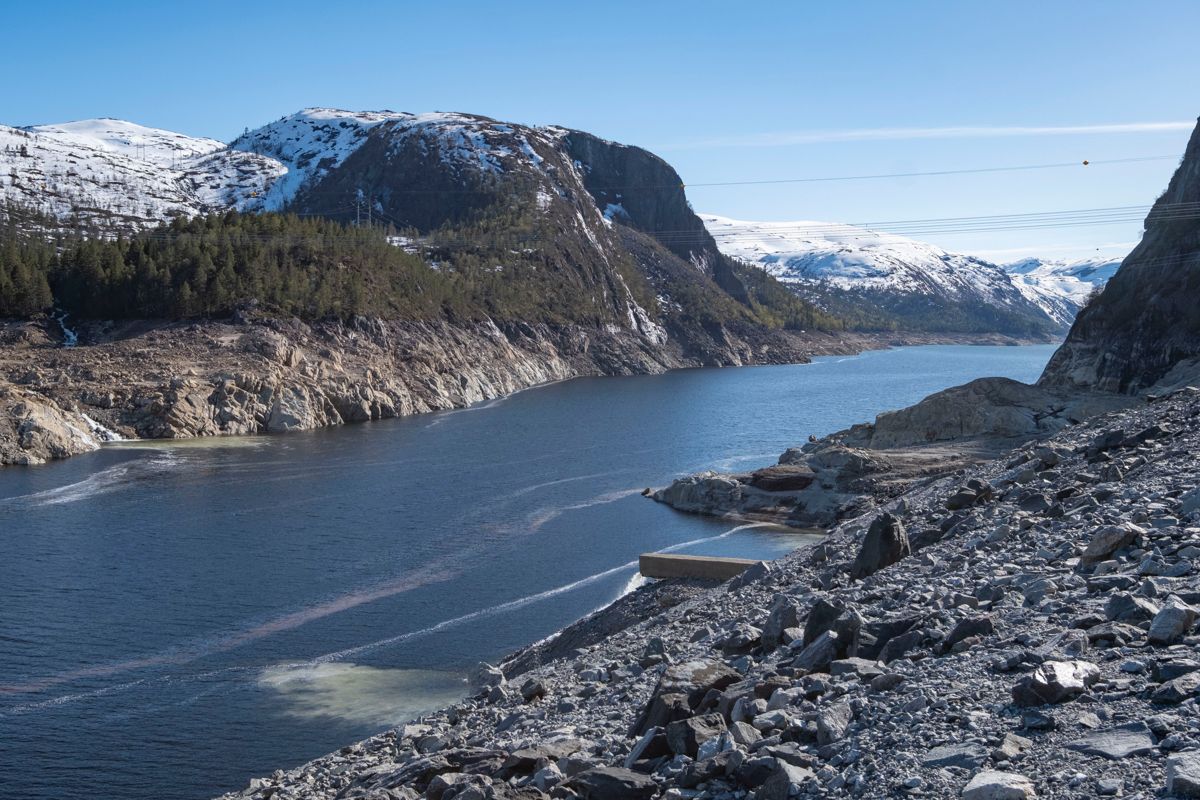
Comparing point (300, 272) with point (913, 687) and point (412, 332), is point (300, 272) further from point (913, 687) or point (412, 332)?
point (913, 687)

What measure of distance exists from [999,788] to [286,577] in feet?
107

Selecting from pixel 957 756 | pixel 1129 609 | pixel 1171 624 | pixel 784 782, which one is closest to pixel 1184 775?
pixel 957 756

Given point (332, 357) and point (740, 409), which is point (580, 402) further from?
point (332, 357)

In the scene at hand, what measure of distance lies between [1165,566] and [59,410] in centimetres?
6907

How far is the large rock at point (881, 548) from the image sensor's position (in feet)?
67.3

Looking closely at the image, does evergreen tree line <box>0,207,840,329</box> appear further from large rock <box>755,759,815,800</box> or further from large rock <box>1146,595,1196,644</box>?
large rock <box>1146,595,1196,644</box>

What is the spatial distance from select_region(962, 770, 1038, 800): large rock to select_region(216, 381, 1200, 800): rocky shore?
2 centimetres

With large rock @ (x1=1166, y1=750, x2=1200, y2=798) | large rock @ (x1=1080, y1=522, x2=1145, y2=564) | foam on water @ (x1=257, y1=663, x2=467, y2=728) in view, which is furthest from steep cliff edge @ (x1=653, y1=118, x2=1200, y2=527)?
large rock @ (x1=1166, y1=750, x2=1200, y2=798)

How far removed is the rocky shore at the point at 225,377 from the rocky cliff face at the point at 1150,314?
53121 mm

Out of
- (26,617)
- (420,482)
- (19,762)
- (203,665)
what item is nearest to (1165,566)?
(19,762)

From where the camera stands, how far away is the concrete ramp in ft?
108

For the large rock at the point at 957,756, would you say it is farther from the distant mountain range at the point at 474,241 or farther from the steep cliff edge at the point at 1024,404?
the distant mountain range at the point at 474,241

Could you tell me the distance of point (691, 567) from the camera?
112 feet

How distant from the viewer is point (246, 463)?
63.7m
